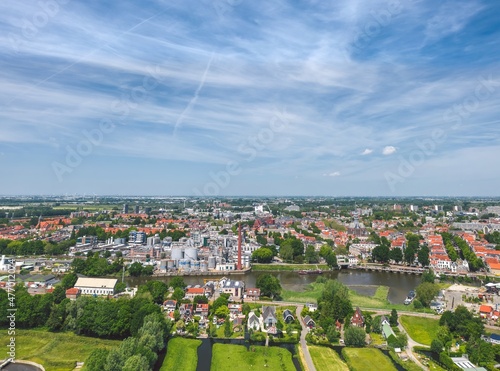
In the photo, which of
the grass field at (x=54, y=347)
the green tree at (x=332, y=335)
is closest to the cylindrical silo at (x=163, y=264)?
the grass field at (x=54, y=347)

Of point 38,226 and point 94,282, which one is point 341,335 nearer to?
point 94,282

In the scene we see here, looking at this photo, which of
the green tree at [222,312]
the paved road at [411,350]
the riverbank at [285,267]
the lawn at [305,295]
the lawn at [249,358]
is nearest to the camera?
the lawn at [249,358]

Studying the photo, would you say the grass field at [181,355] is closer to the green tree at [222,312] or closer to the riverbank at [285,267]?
the green tree at [222,312]

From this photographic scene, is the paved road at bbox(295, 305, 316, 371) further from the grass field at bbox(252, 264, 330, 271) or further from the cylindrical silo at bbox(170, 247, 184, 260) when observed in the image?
the cylindrical silo at bbox(170, 247, 184, 260)

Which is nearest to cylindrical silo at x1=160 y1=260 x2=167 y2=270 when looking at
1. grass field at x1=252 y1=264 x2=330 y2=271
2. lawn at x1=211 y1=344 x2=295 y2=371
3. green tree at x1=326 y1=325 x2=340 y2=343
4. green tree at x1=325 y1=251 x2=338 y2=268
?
grass field at x1=252 y1=264 x2=330 y2=271

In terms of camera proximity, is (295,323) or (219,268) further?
(219,268)

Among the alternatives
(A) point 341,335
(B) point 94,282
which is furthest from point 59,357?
(A) point 341,335
